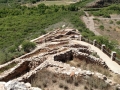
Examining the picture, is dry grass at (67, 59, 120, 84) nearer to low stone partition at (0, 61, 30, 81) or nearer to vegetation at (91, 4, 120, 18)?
low stone partition at (0, 61, 30, 81)

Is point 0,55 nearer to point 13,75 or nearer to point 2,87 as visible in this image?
point 13,75

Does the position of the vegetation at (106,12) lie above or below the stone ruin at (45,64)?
below

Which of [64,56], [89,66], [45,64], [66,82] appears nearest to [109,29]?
[64,56]

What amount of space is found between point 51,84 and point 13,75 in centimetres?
444

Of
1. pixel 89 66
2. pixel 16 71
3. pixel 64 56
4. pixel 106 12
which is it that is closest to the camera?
pixel 16 71

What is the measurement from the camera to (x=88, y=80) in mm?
14164

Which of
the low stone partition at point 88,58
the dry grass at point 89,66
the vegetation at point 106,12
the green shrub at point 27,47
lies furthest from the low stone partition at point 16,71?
the vegetation at point 106,12

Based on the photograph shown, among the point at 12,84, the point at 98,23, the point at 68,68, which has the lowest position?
the point at 98,23

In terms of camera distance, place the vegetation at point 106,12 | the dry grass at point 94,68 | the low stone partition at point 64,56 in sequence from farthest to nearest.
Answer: the vegetation at point 106,12 < the low stone partition at point 64,56 < the dry grass at point 94,68

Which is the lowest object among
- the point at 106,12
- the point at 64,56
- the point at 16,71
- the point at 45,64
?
the point at 106,12

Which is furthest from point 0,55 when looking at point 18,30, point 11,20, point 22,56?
point 11,20

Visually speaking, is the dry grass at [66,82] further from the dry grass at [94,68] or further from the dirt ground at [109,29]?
the dirt ground at [109,29]

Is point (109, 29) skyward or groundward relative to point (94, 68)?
groundward

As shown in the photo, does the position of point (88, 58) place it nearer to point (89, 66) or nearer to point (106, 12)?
point (89, 66)
